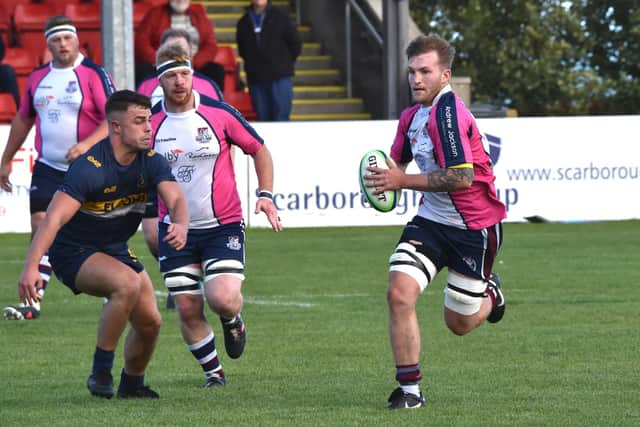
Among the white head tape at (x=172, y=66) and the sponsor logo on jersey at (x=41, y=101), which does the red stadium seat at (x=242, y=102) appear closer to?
the sponsor logo on jersey at (x=41, y=101)

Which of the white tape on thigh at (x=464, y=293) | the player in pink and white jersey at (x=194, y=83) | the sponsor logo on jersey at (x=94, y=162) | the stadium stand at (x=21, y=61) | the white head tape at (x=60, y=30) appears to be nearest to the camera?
the sponsor logo on jersey at (x=94, y=162)

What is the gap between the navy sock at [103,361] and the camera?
8.25m

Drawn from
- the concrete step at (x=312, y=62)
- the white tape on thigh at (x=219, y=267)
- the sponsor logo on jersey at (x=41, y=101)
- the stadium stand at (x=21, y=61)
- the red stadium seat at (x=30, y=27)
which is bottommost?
the concrete step at (x=312, y=62)

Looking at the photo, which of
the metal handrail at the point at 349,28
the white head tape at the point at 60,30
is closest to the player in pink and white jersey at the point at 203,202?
the white head tape at the point at 60,30

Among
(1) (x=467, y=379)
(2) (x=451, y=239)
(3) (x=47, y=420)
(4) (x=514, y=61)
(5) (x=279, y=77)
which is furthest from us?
(4) (x=514, y=61)

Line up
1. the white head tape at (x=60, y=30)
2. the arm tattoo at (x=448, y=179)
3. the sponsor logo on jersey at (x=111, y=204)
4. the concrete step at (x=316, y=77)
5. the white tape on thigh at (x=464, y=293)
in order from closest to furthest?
the arm tattoo at (x=448, y=179), the sponsor logo on jersey at (x=111, y=204), the white tape on thigh at (x=464, y=293), the white head tape at (x=60, y=30), the concrete step at (x=316, y=77)

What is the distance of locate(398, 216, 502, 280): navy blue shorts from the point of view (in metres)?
8.12

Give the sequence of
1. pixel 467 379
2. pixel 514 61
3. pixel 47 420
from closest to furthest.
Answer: pixel 47 420 → pixel 467 379 → pixel 514 61

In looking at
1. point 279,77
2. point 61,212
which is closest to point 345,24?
point 279,77

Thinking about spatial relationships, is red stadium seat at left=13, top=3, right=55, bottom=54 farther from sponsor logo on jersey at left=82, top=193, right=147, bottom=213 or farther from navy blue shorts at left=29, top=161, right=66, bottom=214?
sponsor logo on jersey at left=82, top=193, right=147, bottom=213

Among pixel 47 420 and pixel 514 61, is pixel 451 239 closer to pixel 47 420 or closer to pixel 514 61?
pixel 47 420

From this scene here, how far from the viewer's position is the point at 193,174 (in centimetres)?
896

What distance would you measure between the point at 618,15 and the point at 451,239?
24.2 m

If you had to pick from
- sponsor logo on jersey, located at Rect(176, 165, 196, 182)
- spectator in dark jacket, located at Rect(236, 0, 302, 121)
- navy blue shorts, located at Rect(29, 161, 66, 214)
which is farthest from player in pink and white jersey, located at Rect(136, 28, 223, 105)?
spectator in dark jacket, located at Rect(236, 0, 302, 121)
